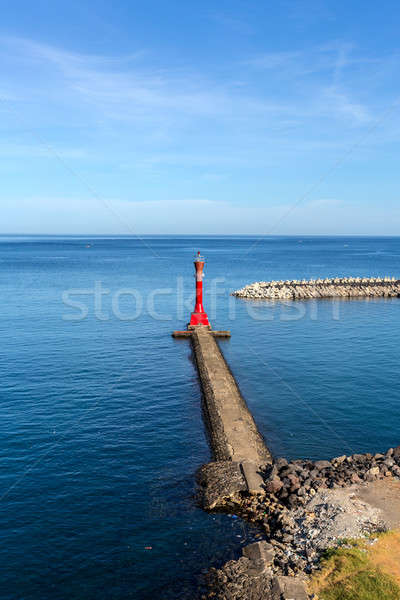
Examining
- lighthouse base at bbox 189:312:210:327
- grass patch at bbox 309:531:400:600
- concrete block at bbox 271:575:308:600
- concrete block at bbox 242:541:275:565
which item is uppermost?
lighthouse base at bbox 189:312:210:327

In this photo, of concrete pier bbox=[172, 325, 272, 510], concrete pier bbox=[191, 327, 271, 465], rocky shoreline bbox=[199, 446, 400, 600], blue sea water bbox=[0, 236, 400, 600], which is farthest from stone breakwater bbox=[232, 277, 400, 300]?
rocky shoreline bbox=[199, 446, 400, 600]

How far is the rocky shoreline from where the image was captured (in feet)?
36.8

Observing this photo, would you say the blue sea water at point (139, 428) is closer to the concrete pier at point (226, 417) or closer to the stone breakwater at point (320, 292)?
the concrete pier at point (226, 417)

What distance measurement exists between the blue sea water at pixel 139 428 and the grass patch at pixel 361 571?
8.40 ft

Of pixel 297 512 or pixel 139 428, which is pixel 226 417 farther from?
pixel 297 512

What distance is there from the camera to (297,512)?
537 inches

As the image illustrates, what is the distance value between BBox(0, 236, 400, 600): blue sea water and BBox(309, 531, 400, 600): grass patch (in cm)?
256

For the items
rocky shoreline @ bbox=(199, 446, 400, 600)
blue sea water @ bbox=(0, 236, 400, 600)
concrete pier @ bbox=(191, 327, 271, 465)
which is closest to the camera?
rocky shoreline @ bbox=(199, 446, 400, 600)

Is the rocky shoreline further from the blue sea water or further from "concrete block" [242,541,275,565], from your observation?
the blue sea water

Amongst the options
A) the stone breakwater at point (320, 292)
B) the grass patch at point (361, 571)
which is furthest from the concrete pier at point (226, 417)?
the stone breakwater at point (320, 292)

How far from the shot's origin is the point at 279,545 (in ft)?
40.5

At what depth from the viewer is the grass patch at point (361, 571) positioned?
10.3 meters

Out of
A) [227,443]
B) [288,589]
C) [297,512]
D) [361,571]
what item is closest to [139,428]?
[227,443]

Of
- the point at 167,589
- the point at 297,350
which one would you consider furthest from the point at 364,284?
the point at 167,589
